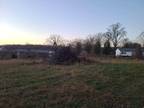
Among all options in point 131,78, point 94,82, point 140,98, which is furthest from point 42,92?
point 131,78

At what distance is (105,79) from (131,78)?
133 cm

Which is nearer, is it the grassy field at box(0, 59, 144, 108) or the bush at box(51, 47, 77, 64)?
the grassy field at box(0, 59, 144, 108)

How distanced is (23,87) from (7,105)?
2446mm

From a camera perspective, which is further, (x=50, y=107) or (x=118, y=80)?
(x=118, y=80)

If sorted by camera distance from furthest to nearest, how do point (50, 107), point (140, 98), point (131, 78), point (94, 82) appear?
point (131, 78)
point (94, 82)
point (140, 98)
point (50, 107)

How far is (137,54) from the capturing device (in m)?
53.2

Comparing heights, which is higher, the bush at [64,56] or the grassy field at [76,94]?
the bush at [64,56]

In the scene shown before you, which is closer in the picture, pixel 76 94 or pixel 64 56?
pixel 76 94

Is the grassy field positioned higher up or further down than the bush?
further down

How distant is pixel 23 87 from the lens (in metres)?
10.4

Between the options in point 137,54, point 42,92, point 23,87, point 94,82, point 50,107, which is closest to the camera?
point 50,107

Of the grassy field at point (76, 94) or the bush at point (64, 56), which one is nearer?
the grassy field at point (76, 94)

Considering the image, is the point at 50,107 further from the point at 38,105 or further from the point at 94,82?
the point at 94,82

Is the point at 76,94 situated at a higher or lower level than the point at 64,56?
lower
